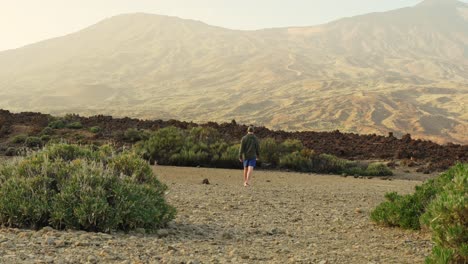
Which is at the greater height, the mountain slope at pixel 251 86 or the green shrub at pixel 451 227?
the mountain slope at pixel 251 86

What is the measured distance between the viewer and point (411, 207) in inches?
365

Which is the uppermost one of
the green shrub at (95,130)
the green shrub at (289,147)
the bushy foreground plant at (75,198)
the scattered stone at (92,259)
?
the green shrub at (95,130)

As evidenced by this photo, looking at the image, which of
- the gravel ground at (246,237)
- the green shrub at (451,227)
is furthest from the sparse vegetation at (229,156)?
the green shrub at (451,227)

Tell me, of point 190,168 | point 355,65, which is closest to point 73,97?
point 355,65

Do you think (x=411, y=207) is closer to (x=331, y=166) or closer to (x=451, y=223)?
(x=451, y=223)

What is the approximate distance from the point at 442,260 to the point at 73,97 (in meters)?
122

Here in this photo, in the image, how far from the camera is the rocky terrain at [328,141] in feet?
79.1

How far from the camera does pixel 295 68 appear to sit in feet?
A: 468

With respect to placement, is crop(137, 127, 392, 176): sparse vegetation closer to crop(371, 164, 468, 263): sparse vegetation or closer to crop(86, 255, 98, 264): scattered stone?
crop(371, 164, 468, 263): sparse vegetation

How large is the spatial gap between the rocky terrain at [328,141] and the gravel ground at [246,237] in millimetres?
10937

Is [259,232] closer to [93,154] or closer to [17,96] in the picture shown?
[93,154]

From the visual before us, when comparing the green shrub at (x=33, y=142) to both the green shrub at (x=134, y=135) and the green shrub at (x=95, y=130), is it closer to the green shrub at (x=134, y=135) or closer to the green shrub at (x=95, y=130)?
the green shrub at (x=95, y=130)

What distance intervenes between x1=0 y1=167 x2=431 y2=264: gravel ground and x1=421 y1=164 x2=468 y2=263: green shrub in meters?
0.92

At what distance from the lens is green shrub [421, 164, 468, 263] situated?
5884 mm
